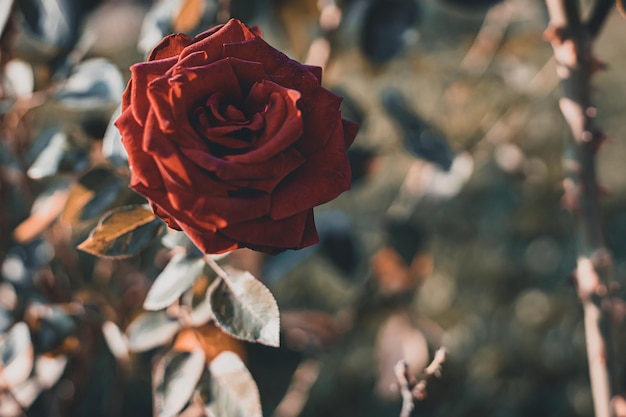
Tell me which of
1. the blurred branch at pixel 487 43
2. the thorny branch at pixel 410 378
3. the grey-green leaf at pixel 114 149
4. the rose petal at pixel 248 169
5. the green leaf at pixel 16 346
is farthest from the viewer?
the blurred branch at pixel 487 43

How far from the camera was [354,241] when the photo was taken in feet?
3.79

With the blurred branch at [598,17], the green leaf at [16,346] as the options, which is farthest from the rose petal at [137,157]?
A: the blurred branch at [598,17]

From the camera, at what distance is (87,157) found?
779mm

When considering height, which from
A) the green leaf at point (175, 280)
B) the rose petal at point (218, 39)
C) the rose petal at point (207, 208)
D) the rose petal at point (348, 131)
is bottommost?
the green leaf at point (175, 280)

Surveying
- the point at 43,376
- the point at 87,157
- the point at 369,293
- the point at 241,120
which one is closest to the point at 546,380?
the point at 369,293

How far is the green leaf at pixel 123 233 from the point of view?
608 mm

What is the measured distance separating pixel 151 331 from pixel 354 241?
457mm

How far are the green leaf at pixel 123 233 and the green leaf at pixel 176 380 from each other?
0.51 feet

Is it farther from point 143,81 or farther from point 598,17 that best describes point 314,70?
point 598,17

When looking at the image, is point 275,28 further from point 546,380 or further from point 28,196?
point 546,380

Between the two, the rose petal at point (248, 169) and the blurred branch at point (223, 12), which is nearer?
the rose petal at point (248, 169)

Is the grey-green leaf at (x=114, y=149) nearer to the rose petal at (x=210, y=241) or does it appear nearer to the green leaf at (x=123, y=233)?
the green leaf at (x=123, y=233)

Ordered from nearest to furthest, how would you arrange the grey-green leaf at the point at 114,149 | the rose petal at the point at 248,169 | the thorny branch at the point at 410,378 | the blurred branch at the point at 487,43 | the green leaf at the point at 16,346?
the rose petal at the point at 248,169, the thorny branch at the point at 410,378, the grey-green leaf at the point at 114,149, the green leaf at the point at 16,346, the blurred branch at the point at 487,43

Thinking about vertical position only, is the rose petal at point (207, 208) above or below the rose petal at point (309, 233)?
above
